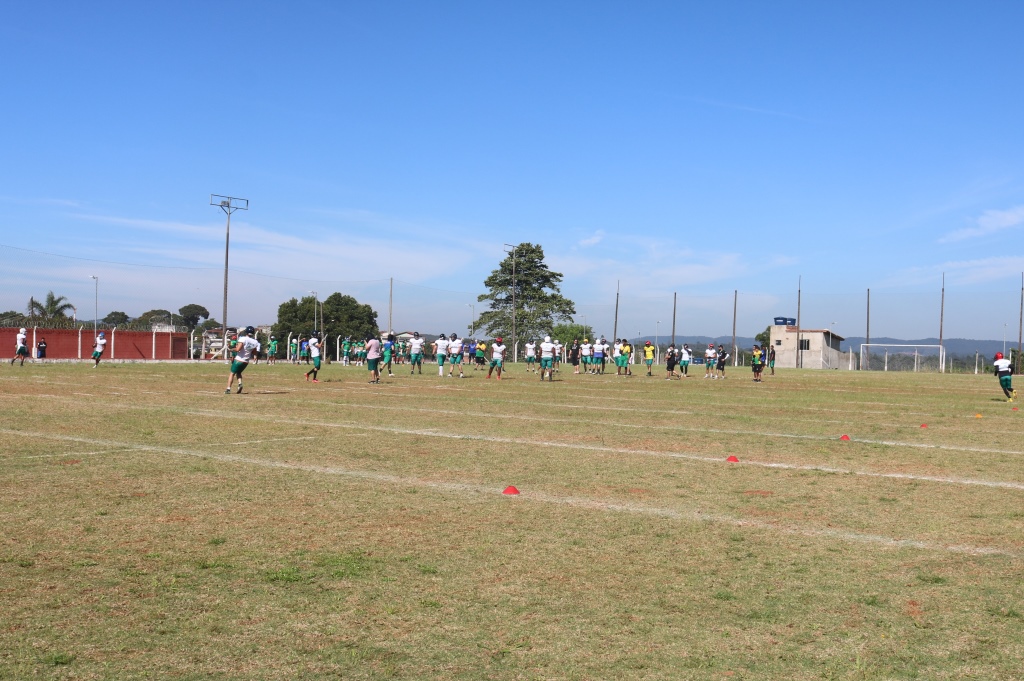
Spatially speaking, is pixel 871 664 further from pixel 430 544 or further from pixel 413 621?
pixel 430 544

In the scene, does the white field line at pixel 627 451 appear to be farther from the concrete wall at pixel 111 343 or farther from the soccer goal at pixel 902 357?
the soccer goal at pixel 902 357

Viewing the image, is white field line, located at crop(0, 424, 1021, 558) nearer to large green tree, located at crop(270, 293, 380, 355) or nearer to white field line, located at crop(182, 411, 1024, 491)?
white field line, located at crop(182, 411, 1024, 491)

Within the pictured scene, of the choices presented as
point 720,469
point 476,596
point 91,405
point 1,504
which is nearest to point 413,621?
point 476,596

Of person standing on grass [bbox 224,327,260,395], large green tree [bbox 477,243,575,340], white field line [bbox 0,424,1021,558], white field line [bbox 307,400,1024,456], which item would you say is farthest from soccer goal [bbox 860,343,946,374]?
white field line [bbox 0,424,1021,558]

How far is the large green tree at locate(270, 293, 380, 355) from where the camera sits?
110m

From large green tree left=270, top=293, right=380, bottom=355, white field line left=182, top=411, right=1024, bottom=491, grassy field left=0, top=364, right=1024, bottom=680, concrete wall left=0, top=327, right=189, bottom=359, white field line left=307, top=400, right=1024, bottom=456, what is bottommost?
grassy field left=0, top=364, right=1024, bottom=680

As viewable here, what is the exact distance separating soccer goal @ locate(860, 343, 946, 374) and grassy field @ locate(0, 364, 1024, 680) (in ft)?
228

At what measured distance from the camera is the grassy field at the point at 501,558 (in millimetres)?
4164

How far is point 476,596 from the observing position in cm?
507

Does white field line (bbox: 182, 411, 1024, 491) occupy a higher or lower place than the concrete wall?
lower

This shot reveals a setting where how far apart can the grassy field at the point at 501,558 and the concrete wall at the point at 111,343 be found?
5051 cm

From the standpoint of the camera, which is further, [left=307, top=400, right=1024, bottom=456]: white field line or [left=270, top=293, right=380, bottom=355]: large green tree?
[left=270, top=293, right=380, bottom=355]: large green tree

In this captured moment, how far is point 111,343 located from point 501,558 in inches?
2405

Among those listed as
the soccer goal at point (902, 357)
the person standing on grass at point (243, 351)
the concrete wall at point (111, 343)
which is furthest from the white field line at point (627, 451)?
the soccer goal at point (902, 357)
